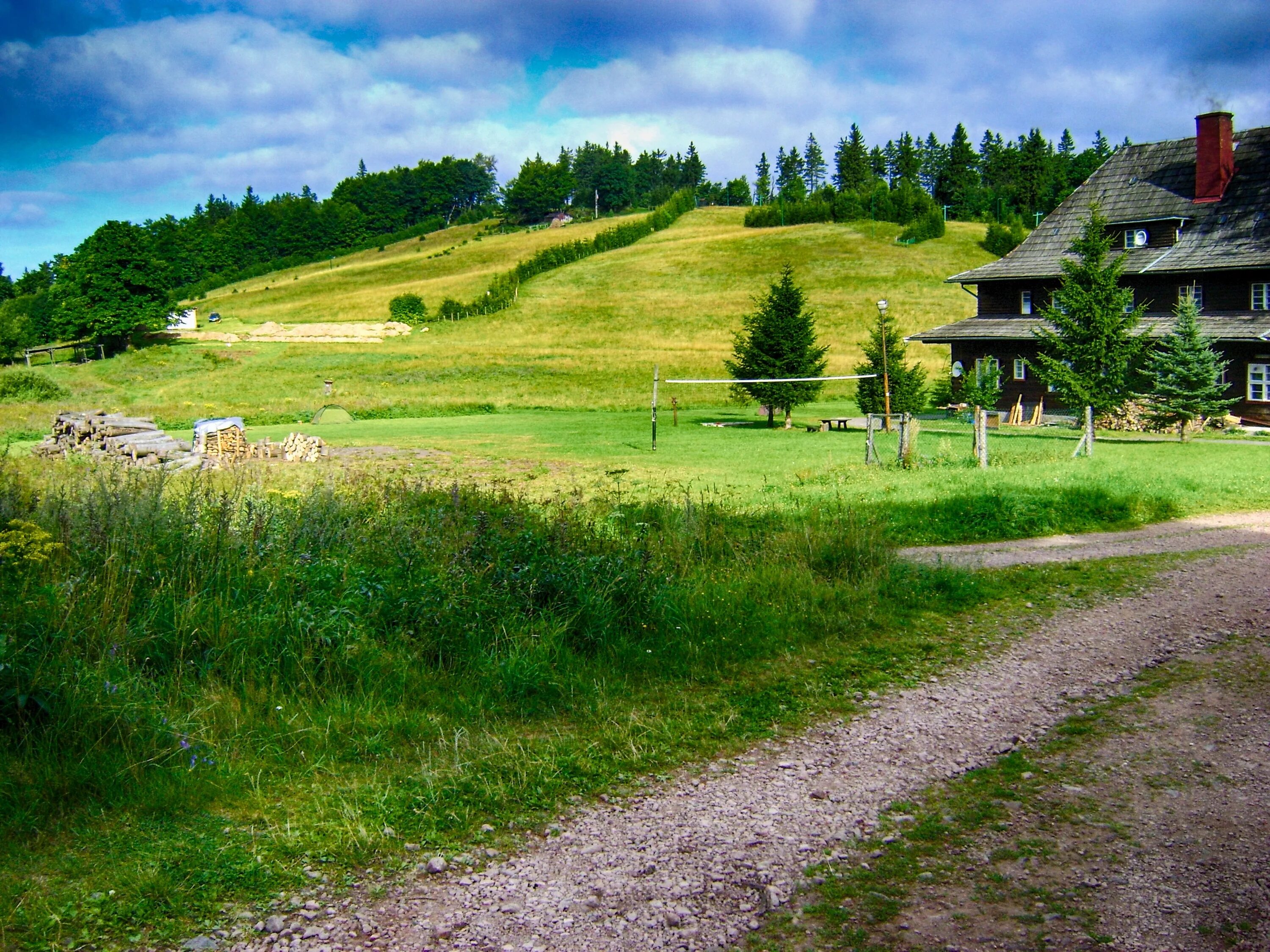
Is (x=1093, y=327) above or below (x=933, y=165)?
below

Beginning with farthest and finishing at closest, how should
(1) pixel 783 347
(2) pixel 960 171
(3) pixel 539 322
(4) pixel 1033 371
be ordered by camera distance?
(2) pixel 960 171, (3) pixel 539 322, (1) pixel 783 347, (4) pixel 1033 371

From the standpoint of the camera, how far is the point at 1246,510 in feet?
51.8


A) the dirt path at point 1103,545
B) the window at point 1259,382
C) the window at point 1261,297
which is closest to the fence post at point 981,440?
the dirt path at point 1103,545

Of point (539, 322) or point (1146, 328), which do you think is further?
point (539, 322)

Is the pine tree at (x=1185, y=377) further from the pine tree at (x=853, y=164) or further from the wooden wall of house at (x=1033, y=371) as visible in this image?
the pine tree at (x=853, y=164)

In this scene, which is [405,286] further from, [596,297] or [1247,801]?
[1247,801]

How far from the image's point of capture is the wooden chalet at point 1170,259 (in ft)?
113

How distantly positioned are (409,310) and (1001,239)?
56.9 metres

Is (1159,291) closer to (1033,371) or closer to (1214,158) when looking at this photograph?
(1214,158)

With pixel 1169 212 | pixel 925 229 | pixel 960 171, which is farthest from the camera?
pixel 960 171

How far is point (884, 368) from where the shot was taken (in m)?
31.4

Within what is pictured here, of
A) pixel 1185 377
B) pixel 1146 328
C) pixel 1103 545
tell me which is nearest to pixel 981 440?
pixel 1103 545

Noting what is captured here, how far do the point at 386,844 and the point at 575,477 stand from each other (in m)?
15.9

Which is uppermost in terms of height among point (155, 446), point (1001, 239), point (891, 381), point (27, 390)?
point (1001, 239)
